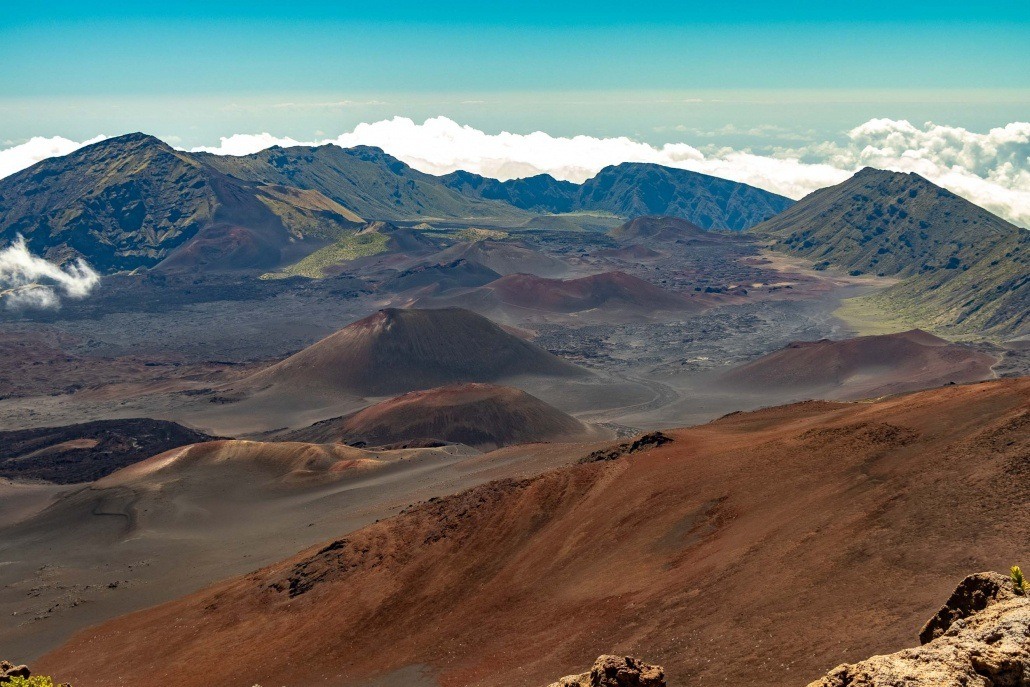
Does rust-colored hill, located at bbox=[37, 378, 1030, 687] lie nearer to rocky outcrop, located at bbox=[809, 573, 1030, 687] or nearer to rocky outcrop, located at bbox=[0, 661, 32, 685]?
rocky outcrop, located at bbox=[809, 573, 1030, 687]

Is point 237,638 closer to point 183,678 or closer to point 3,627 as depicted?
point 183,678

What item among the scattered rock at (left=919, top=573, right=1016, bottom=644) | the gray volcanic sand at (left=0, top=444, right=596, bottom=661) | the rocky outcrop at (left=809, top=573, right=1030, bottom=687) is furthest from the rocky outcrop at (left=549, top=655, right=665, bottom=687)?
the gray volcanic sand at (left=0, top=444, right=596, bottom=661)

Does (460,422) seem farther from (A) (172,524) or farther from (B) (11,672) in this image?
(B) (11,672)

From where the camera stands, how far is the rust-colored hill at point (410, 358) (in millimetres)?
146125

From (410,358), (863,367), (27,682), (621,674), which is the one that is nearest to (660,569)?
(621,674)

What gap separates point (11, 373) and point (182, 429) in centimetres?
6161

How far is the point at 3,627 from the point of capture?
56594mm

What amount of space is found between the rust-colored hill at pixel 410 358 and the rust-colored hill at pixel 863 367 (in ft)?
101

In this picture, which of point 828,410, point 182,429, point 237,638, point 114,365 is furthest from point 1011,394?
point 114,365

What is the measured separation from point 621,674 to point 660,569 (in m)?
22.2

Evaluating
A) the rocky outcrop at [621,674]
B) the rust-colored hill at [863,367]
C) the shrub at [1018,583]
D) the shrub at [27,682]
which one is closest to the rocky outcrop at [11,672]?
the shrub at [27,682]

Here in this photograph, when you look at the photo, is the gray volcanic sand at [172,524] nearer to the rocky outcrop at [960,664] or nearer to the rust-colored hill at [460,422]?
the rust-colored hill at [460,422]

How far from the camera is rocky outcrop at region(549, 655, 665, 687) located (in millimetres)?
20219

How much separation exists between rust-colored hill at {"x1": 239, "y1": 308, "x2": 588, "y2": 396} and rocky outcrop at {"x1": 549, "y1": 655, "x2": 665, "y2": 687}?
411 feet
